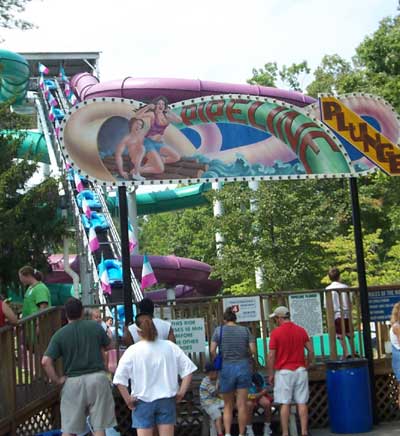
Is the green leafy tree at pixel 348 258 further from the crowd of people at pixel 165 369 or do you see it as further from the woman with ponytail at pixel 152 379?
the woman with ponytail at pixel 152 379

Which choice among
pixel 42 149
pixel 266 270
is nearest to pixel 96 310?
pixel 266 270

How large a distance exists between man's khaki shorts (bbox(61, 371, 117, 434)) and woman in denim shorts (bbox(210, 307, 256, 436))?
2265 mm

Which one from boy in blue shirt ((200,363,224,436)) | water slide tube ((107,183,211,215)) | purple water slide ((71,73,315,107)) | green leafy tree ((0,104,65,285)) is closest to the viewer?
boy in blue shirt ((200,363,224,436))

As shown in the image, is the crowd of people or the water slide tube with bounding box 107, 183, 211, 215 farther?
the water slide tube with bounding box 107, 183, 211, 215

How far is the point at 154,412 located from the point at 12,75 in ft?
98.9

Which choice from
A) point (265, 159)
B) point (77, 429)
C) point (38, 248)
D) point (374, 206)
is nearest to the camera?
point (77, 429)

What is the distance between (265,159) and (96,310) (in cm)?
333

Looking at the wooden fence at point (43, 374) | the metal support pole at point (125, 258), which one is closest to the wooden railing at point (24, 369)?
the wooden fence at point (43, 374)

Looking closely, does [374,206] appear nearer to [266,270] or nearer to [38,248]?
[266,270]

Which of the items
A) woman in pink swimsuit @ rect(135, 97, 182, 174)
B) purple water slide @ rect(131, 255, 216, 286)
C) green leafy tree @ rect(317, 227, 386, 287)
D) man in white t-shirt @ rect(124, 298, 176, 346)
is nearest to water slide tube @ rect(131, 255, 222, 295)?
purple water slide @ rect(131, 255, 216, 286)

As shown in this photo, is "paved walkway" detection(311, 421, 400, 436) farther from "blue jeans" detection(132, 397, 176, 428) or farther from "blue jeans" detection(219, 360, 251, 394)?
"blue jeans" detection(132, 397, 176, 428)

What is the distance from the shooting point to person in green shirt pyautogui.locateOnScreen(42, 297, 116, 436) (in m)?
7.88

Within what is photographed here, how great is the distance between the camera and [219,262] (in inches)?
1089

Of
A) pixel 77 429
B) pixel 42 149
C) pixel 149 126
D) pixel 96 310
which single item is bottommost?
pixel 77 429
